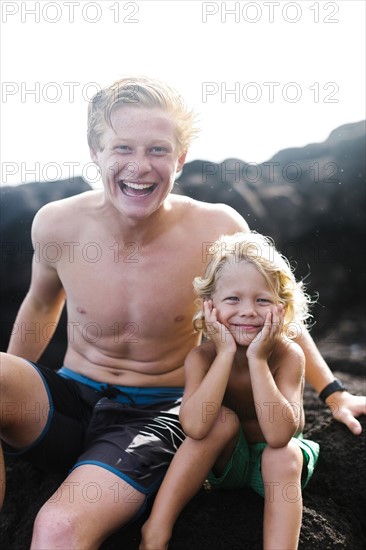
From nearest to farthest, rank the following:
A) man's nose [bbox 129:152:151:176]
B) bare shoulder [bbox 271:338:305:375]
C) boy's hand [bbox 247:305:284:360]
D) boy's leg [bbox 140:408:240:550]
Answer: boy's leg [bbox 140:408:240:550], boy's hand [bbox 247:305:284:360], bare shoulder [bbox 271:338:305:375], man's nose [bbox 129:152:151:176]

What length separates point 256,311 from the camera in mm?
2197

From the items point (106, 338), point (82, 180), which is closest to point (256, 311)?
point (106, 338)

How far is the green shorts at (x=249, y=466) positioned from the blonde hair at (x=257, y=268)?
1.34 ft

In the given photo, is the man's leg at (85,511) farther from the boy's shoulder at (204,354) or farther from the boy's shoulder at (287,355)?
the boy's shoulder at (287,355)

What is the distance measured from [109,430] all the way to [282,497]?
665 millimetres

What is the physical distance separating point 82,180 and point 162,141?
2.55 m

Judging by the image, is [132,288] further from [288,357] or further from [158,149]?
[288,357]

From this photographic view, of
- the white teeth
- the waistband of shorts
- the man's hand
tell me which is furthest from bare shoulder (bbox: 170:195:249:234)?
the man's hand

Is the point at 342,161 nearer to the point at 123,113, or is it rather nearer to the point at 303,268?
the point at 303,268

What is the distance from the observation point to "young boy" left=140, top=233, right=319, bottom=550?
2.00 meters

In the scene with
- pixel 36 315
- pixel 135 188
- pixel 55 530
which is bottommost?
pixel 55 530

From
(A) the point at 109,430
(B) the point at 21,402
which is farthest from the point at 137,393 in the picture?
(B) the point at 21,402

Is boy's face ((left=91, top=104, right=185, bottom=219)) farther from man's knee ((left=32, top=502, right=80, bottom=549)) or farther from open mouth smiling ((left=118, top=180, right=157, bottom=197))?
man's knee ((left=32, top=502, right=80, bottom=549))

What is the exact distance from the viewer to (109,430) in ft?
7.68
